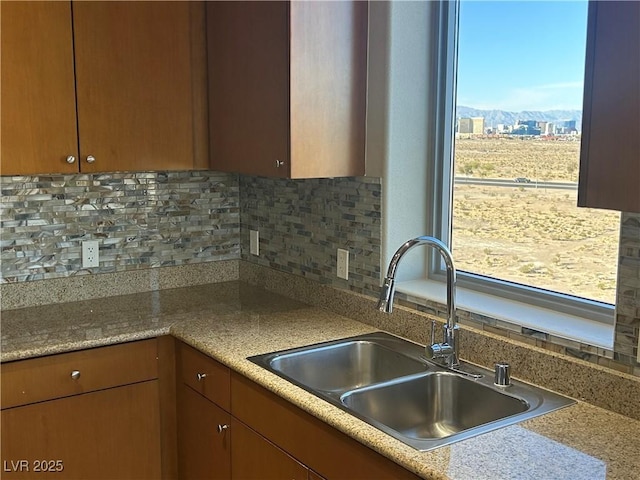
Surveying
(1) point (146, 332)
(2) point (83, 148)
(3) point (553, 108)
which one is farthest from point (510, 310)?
(2) point (83, 148)

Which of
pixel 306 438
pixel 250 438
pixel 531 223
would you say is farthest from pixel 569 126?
pixel 250 438

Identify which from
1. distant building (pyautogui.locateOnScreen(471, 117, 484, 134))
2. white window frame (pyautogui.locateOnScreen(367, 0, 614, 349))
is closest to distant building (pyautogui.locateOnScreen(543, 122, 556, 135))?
distant building (pyautogui.locateOnScreen(471, 117, 484, 134))

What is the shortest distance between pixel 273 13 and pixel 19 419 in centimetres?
147

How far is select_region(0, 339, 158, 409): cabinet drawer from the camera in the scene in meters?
2.11

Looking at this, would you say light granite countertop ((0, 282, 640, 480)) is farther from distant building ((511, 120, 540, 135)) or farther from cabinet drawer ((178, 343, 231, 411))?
distant building ((511, 120, 540, 135))

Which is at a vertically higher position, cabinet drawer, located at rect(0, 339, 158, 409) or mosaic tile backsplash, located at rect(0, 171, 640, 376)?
mosaic tile backsplash, located at rect(0, 171, 640, 376)

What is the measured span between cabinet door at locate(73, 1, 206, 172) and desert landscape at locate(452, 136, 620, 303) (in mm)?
1020

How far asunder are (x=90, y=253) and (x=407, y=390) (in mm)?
1415

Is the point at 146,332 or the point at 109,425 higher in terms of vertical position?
the point at 146,332

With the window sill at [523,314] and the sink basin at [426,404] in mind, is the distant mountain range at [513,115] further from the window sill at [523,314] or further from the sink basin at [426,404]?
the sink basin at [426,404]

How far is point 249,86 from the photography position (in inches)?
94.0

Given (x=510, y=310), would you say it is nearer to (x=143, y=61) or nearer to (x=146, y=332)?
(x=146, y=332)

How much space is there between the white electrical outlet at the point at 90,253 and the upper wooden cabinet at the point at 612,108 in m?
2.00

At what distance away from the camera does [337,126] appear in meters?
2.29
